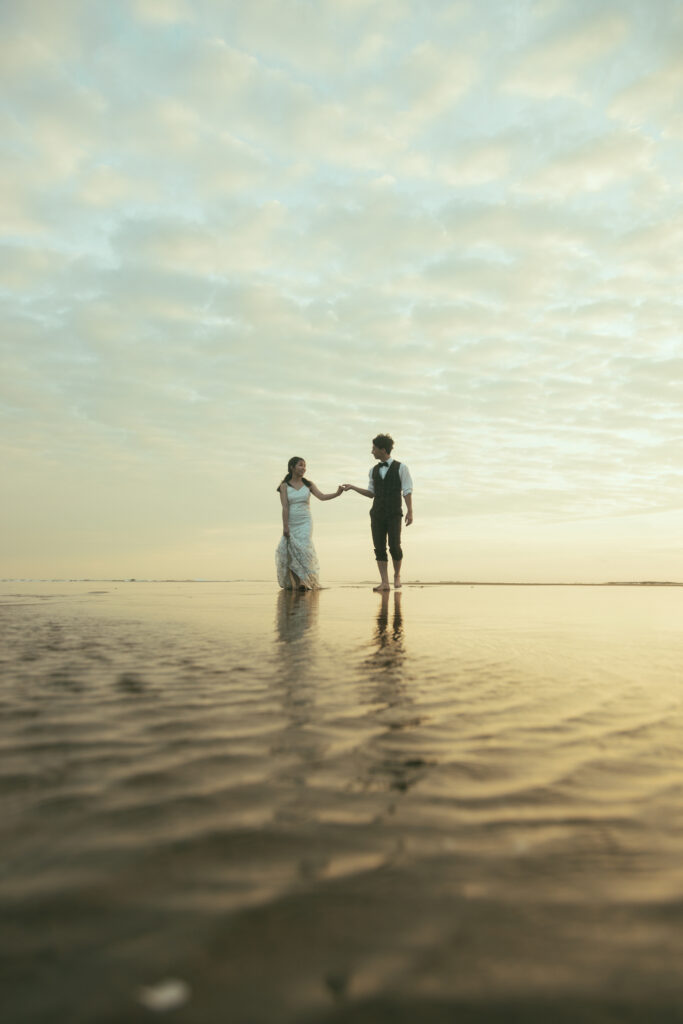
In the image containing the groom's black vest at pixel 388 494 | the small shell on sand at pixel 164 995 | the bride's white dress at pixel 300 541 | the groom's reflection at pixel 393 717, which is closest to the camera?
the small shell on sand at pixel 164 995

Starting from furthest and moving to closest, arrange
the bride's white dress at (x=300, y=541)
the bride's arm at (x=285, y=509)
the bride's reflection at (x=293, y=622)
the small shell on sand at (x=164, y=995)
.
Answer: the bride's white dress at (x=300, y=541) < the bride's arm at (x=285, y=509) < the bride's reflection at (x=293, y=622) < the small shell on sand at (x=164, y=995)

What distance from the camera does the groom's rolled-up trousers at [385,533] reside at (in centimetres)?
1176

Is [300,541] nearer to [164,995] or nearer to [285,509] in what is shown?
[285,509]

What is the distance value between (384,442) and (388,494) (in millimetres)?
952

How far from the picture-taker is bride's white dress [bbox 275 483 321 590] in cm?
1274

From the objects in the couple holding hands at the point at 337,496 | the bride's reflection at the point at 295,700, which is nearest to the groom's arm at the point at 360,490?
the couple holding hands at the point at 337,496

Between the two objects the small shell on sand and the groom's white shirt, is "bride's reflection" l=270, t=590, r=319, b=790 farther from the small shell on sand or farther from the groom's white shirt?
the groom's white shirt

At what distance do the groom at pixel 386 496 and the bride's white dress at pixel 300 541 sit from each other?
1237 mm

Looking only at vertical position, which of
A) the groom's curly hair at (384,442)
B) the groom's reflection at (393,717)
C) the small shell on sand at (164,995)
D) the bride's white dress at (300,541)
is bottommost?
the small shell on sand at (164,995)

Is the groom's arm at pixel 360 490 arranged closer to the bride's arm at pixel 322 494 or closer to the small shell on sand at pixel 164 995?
the bride's arm at pixel 322 494

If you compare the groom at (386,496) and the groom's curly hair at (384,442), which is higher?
the groom's curly hair at (384,442)

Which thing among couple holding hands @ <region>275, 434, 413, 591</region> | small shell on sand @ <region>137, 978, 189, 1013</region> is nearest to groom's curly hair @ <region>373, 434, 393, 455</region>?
couple holding hands @ <region>275, 434, 413, 591</region>

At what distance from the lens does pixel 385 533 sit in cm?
1193

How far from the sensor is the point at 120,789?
1557 mm
